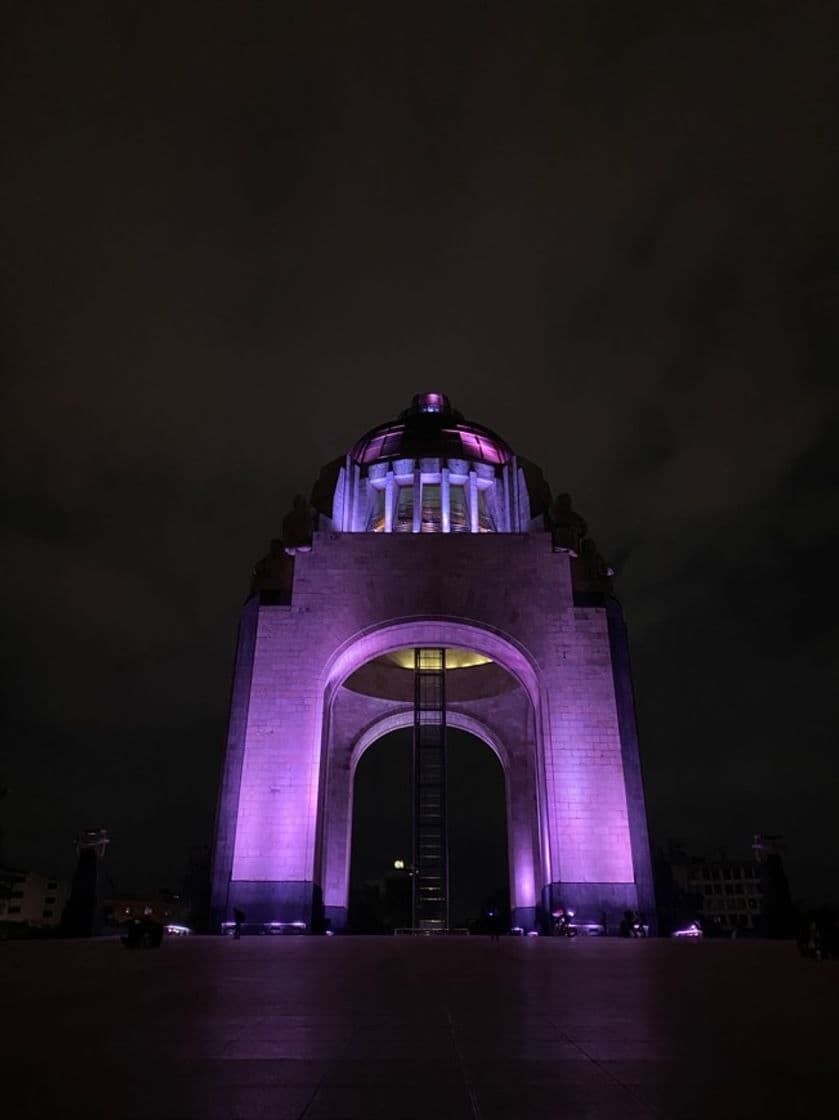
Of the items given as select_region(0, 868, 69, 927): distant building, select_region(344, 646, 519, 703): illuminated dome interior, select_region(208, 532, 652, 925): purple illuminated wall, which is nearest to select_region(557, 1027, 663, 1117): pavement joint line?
select_region(208, 532, 652, 925): purple illuminated wall

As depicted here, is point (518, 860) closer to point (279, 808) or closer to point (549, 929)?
point (549, 929)

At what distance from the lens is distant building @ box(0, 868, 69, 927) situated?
97.5 m

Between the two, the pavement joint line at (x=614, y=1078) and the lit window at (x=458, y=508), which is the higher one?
the lit window at (x=458, y=508)

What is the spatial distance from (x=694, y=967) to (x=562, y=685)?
16.1 meters

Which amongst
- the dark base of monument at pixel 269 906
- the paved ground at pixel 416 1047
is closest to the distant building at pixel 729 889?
the dark base of monument at pixel 269 906

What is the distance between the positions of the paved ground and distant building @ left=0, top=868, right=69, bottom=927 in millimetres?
106843

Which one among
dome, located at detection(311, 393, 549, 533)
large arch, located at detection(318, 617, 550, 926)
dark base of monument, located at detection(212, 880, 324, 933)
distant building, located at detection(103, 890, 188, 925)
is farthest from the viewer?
distant building, located at detection(103, 890, 188, 925)

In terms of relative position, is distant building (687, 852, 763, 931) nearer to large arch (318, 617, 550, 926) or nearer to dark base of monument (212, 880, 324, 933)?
large arch (318, 617, 550, 926)

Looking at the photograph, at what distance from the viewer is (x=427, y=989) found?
18.9ft

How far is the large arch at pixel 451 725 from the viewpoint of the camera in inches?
987

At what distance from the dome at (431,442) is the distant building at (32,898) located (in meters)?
88.8

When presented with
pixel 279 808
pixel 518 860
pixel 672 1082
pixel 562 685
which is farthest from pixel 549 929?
pixel 672 1082

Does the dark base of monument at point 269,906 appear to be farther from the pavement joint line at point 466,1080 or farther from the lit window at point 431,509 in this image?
the pavement joint line at point 466,1080

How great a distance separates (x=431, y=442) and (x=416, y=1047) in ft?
97.7
